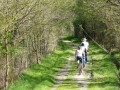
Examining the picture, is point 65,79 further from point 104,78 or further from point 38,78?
point 104,78

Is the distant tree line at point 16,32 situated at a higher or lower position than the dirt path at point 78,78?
higher

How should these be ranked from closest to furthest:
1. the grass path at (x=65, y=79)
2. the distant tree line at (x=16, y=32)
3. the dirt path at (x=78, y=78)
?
the distant tree line at (x=16, y=32)
the grass path at (x=65, y=79)
the dirt path at (x=78, y=78)

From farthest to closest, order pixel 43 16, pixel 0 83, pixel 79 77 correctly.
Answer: pixel 43 16 → pixel 79 77 → pixel 0 83

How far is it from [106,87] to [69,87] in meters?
2.26

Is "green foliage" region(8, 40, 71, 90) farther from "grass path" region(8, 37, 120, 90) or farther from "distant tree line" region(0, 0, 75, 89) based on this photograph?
"distant tree line" region(0, 0, 75, 89)

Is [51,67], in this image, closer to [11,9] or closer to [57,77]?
[57,77]

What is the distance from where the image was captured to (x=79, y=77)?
99.2 ft

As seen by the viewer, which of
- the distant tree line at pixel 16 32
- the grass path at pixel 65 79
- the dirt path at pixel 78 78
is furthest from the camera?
the dirt path at pixel 78 78

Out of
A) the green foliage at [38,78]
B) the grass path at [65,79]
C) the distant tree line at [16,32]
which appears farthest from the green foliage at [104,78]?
the distant tree line at [16,32]

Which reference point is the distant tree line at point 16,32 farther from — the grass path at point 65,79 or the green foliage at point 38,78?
the grass path at point 65,79

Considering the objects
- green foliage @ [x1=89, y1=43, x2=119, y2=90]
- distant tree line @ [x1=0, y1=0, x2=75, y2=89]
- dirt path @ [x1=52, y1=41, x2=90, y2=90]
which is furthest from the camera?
dirt path @ [x1=52, y1=41, x2=90, y2=90]

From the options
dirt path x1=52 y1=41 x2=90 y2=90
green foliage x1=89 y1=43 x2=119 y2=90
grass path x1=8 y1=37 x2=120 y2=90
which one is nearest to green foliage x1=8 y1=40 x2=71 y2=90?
grass path x1=8 y1=37 x2=120 y2=90

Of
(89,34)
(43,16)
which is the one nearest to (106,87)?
(43,16)

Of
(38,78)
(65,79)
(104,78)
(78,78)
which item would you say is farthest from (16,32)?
(104,78)
